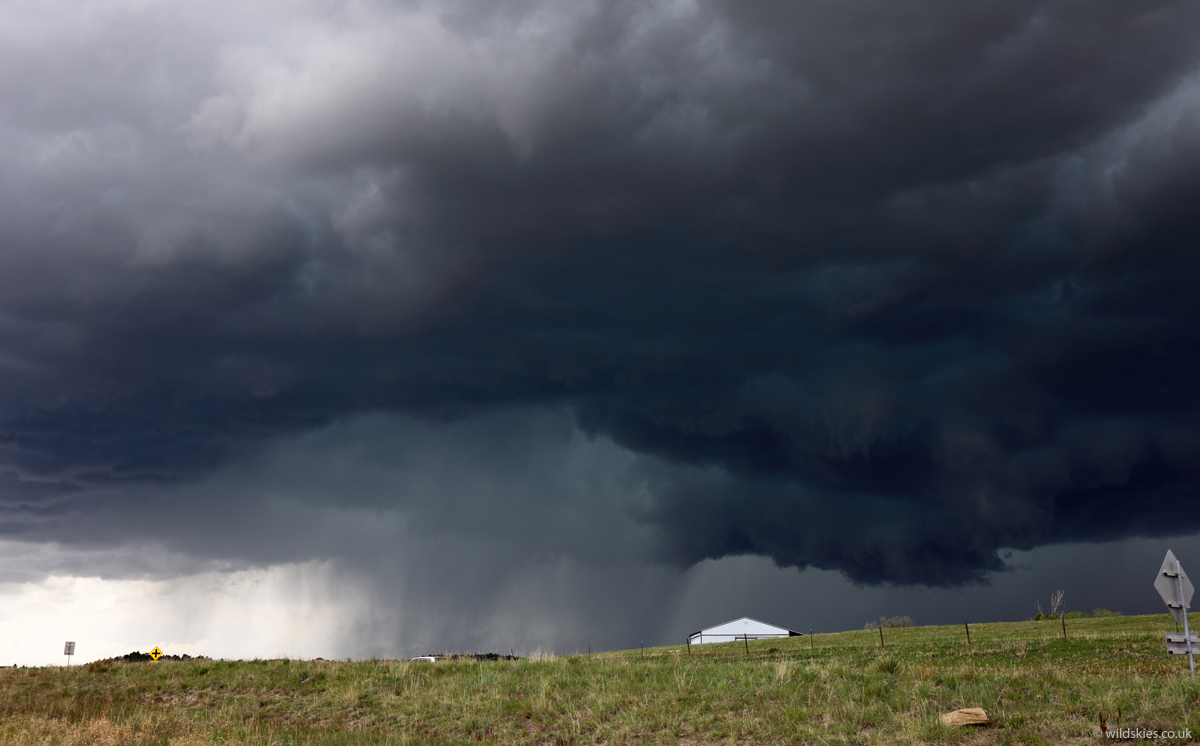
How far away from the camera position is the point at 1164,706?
17812mm

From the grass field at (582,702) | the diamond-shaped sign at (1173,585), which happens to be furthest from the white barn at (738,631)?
the diamond-shaped sign at (1173,585)

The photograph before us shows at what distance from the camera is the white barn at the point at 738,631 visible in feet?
440

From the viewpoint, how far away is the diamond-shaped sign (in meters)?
24.6

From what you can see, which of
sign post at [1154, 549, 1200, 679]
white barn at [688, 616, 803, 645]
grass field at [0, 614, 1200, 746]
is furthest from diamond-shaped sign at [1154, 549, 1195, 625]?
white barn at [688, 616, 803, 645]

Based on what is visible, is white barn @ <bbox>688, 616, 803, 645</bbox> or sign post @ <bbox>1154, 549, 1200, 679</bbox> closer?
sign post @ <bbox>1154, 549, 1200, 679</bbox>

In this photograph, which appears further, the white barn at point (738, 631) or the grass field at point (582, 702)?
the white barn at point (738, 631)

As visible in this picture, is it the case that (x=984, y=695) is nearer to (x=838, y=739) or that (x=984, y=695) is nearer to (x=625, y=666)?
(x=838, y=739)

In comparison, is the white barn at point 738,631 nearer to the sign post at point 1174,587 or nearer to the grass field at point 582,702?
the grass field at point 582,702

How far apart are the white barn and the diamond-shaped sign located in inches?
4498

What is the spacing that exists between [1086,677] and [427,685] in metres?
24.7

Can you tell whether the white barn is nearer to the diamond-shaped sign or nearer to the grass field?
the grass field

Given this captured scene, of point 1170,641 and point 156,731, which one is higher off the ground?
point 1170,641

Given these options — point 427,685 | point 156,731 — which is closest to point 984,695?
point 427,685

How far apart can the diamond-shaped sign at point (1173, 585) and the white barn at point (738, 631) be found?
114 metres
